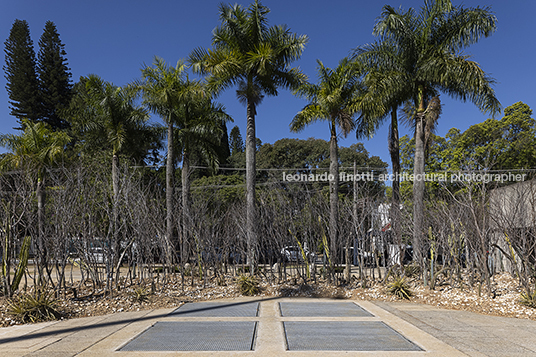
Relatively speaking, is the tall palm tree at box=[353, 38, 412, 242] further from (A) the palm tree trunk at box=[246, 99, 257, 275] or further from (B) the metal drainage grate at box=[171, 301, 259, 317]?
(B) the metal drainage grate at box=[171, 301, 259, 317]

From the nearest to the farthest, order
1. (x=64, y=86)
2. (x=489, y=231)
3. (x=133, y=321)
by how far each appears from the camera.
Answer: (x=133, y=321)
(x=489, y=231)
(x=64, y=86)

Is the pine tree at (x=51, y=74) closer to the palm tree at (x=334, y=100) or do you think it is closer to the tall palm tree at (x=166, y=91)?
the tall palm tree at (x=166, y=91)

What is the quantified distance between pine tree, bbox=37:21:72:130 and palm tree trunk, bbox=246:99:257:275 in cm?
2666

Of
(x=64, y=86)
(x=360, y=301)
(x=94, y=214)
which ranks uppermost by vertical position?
(x=64, y=86)

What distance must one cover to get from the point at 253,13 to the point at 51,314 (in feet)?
39.1

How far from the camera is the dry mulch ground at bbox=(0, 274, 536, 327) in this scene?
28.2 feet

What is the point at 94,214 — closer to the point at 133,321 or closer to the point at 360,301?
the point at 133,321

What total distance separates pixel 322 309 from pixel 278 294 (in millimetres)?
2393

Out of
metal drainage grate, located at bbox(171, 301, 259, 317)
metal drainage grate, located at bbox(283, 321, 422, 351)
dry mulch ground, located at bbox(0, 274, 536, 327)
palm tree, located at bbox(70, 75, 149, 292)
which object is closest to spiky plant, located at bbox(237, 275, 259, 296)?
dry mulch ground, located at bbox(0, 274, 536, 327)

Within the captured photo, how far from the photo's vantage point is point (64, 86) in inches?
1404

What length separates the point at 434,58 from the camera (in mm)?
14492

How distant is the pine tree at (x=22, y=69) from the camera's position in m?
34.0

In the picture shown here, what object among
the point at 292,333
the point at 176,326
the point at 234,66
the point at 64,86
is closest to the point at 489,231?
the point at 292,333

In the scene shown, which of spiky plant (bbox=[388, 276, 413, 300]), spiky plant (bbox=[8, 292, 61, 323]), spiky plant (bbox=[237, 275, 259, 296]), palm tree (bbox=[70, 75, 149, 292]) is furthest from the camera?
palm tree (bbox=[70, 75, 149, 292])
